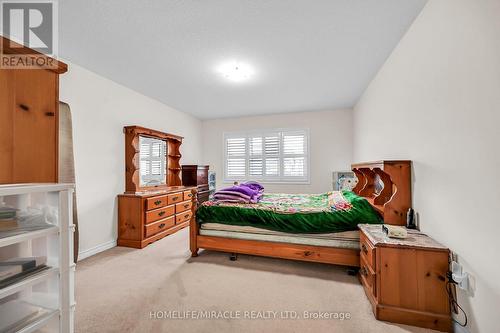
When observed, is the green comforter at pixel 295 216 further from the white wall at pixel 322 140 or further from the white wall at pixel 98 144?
the white wall at pixel 322 140

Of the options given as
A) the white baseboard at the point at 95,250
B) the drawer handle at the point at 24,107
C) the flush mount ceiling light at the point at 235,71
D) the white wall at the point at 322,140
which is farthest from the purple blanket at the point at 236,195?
the white wall at the point at 322,140

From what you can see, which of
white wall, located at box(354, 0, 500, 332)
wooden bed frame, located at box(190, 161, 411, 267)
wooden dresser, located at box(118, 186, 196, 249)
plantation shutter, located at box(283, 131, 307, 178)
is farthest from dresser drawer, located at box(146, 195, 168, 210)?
white wall, located at box(354, 0, 500, 332)

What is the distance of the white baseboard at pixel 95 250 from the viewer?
2.68 m

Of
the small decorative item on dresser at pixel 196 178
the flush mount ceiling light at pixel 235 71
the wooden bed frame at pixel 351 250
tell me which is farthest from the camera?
the small decorative item on dresser at pixel 196 178

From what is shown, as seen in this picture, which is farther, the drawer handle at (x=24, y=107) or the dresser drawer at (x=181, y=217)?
the dresser drawer at (x=181, y=217)

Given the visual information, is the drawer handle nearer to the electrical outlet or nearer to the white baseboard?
the white baseboard

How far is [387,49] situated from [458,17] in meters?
1.05

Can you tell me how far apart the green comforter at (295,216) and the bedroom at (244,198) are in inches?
2.2

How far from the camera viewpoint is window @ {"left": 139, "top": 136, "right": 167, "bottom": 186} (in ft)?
11.8

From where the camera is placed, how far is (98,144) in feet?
9.67

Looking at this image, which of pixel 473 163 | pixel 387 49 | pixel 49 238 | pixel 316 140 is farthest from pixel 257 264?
pixel 316 140

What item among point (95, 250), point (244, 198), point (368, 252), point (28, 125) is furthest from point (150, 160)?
point (368, 252)

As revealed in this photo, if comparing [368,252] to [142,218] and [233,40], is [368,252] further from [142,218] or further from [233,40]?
[142,218]

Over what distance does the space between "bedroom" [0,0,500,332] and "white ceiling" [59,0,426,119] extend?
0.02 meters
